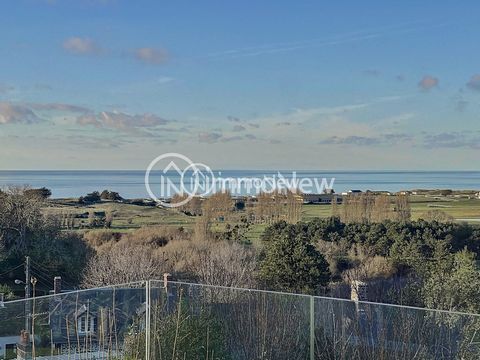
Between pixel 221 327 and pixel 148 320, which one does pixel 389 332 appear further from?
pixel 148 320

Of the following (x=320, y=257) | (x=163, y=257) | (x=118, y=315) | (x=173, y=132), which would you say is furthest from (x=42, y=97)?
(x=118, y=315)

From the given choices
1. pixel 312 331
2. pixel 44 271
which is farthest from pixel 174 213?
pixel 312 331

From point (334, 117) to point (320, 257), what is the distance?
1501cm

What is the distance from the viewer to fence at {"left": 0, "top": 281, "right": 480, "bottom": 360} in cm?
373

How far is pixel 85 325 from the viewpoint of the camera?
4.50 meters

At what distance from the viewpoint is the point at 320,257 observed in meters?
16.3

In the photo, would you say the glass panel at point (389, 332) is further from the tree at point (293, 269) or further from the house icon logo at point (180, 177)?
the house icon logo at point (180, 177)

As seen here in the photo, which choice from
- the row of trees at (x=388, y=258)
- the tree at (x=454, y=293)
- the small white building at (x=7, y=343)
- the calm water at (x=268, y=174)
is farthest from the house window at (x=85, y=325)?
the calm water at (x=268, y=174)

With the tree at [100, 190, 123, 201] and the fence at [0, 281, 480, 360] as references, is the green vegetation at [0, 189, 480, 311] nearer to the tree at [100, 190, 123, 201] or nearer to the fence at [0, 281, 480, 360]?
the tree at [100, 190, 123, 201]

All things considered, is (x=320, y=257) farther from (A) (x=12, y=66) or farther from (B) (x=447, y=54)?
(A) (x=12, y=66)

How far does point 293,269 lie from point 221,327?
11958 mm

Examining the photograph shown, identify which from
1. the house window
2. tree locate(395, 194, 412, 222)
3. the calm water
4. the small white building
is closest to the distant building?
the calm water

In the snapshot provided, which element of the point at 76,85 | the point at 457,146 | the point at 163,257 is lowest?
the point at 163,257

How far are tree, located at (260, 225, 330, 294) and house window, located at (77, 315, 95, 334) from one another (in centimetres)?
1155
